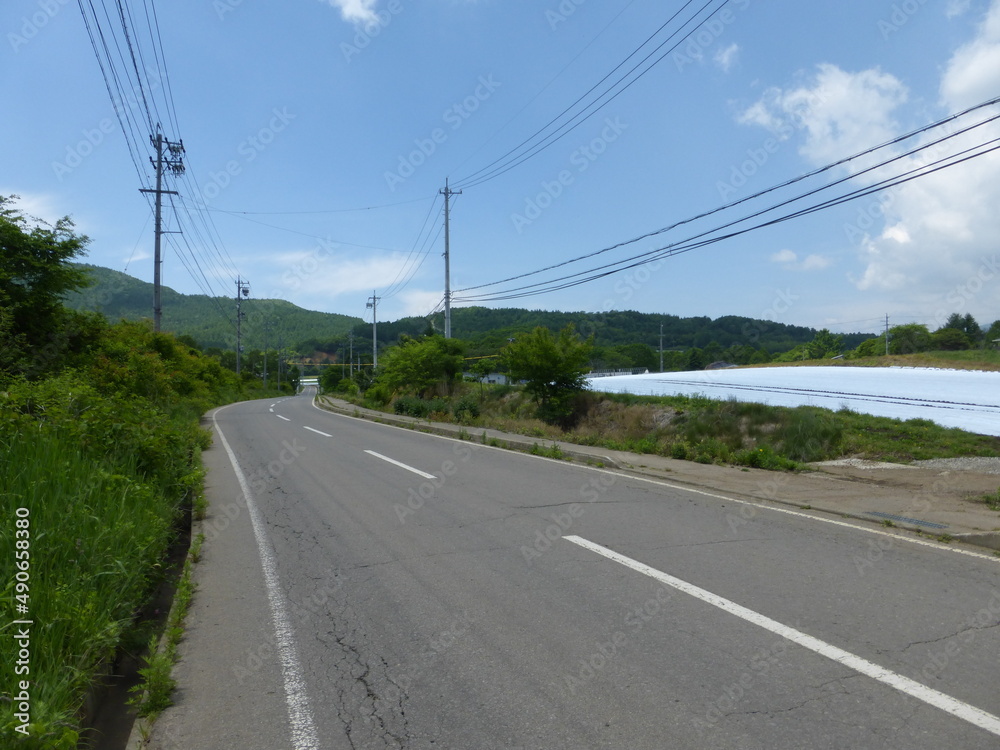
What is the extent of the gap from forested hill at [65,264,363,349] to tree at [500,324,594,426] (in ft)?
44.9

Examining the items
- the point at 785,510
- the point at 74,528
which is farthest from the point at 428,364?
the point at 74,528

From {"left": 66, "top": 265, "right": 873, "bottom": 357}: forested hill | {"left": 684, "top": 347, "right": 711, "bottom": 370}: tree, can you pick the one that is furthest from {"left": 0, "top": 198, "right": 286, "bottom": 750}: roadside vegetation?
{"left": 684, "top": 347, "right": 711, "bottom": 370}: tree

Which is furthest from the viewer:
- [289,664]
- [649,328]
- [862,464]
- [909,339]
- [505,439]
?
[909,339]

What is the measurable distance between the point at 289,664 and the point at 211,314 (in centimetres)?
11364

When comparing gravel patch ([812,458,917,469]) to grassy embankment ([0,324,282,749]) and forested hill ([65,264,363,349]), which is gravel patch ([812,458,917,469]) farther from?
forested hill ([65,264,363,349])

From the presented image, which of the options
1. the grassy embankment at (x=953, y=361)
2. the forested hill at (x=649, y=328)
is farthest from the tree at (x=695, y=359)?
the grassy embankment at (x=953, y=361)

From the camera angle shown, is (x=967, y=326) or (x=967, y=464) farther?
(x=967, y=326)

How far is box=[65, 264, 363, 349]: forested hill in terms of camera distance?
4878 cm

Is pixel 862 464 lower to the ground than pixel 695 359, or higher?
lower

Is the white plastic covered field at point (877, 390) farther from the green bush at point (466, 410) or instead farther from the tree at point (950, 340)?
the tree at point (950, 340)

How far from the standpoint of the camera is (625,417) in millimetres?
21703

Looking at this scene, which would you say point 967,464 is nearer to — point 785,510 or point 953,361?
point 785,510

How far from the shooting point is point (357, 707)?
352 cm

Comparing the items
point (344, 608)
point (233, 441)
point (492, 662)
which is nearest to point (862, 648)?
point (492, 662)
